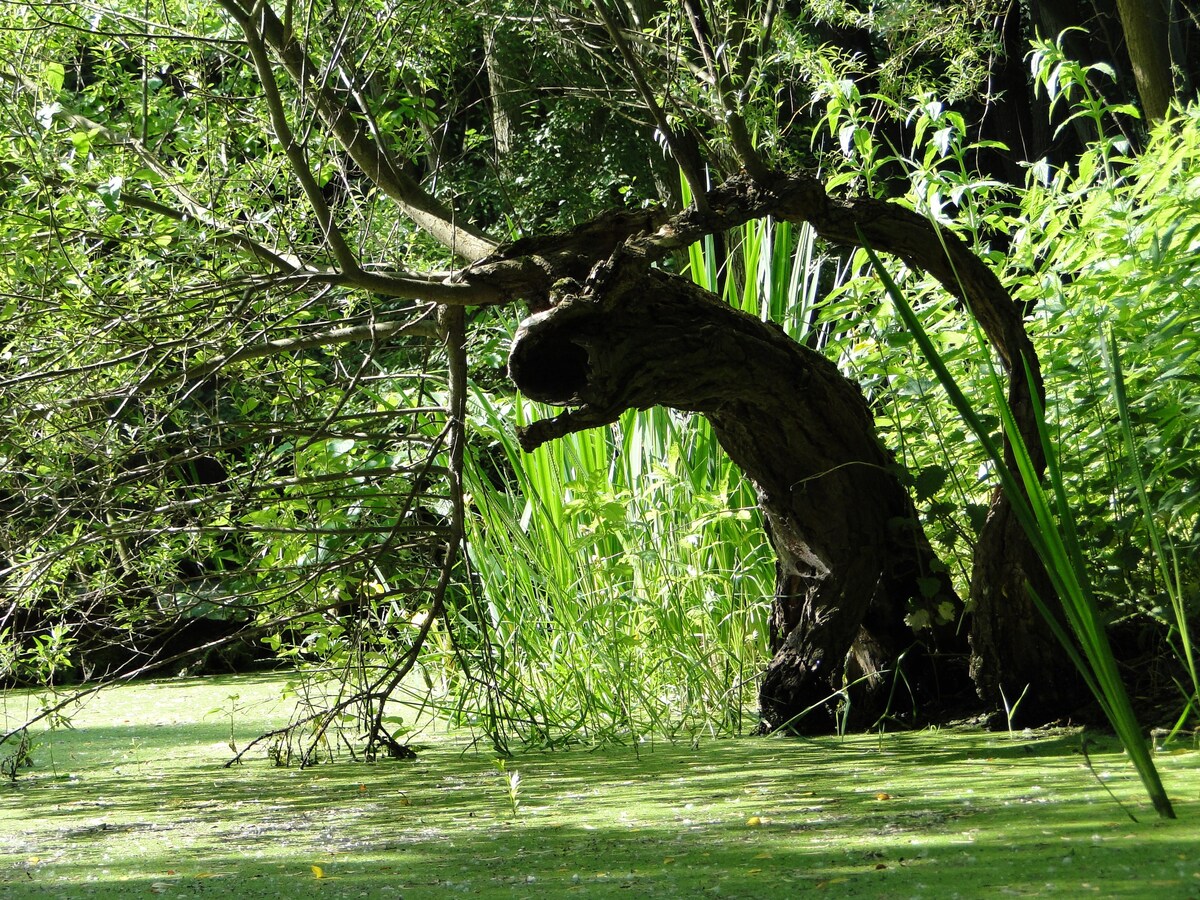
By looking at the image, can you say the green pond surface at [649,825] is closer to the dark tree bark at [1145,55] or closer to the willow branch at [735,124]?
the willow branch at [735,124]

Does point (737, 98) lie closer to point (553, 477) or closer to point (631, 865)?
point (553, 477)

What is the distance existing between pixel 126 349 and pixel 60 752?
1.52m

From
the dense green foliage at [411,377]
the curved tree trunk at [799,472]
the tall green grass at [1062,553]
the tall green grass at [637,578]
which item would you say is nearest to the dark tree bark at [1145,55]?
the dense green foliage at [411,377]

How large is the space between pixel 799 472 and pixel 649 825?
3.20ft

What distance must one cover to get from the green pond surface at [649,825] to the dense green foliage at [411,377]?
0.30 metres

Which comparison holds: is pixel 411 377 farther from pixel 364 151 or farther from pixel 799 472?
pixel 799 472

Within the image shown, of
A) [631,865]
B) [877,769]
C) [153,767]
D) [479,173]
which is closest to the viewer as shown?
[631,865]

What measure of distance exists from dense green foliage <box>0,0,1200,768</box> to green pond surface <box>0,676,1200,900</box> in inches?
12.0

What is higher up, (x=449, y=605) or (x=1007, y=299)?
(x=1007, y=299)

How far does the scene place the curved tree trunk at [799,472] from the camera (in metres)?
2.38

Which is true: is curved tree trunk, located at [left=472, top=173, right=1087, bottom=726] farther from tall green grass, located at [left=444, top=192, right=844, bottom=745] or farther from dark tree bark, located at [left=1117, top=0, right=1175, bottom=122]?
dark tree bark, located at [left=1117, top=0, right=1175, bottom=122]

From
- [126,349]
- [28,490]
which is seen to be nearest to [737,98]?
[126,349]

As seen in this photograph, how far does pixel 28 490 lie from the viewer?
2.65 metres

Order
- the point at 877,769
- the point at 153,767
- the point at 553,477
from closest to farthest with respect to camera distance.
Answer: the point at 877,769 < the point at 153,767 < the point at 553,477
